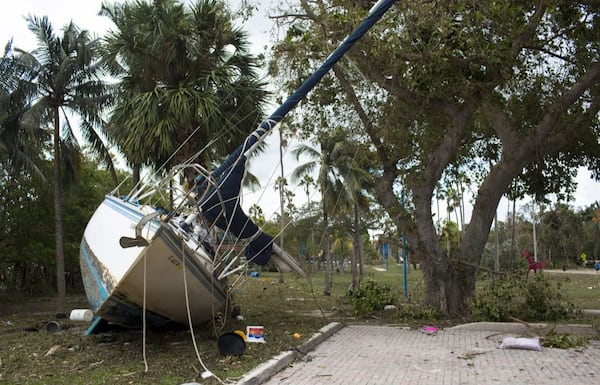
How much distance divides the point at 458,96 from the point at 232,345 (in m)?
7.80

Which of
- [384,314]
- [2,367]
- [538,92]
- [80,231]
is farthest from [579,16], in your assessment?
[80,231]

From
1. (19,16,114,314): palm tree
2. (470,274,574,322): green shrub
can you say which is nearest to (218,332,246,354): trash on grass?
(470,274,574,322): green shrub

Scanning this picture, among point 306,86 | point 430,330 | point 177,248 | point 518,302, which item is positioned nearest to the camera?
point 177,248

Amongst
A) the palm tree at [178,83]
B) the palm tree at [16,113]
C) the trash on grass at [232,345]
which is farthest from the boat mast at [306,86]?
the palm tree at [16,113]

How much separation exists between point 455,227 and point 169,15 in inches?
1509

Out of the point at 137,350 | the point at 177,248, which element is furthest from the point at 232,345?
the point at 137,350

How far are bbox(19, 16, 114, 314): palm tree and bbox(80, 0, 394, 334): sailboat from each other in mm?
6702

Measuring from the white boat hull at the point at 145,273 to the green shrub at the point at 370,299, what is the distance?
186 inches

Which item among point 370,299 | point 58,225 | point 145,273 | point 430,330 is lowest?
point 430,330

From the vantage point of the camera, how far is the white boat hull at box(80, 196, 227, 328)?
8469 mm

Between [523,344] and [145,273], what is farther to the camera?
[523,344]

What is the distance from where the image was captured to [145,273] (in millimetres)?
8367

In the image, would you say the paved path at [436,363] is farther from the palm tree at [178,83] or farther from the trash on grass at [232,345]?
the palm tree at [178,83]

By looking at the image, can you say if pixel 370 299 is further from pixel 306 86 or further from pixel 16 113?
pixel 16 113
